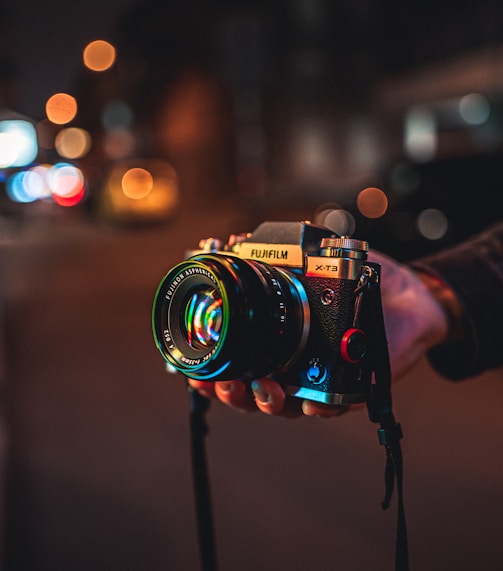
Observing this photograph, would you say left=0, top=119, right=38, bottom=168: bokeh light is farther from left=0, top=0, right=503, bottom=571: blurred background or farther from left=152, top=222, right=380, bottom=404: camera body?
left=152, top=222, right=380, bottom=404: camera body

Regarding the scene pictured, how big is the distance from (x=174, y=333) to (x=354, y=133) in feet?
84.9

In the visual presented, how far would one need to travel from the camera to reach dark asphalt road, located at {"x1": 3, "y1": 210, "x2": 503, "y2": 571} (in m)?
2.91

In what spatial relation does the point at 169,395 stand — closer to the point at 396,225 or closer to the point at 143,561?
the point at 143,561

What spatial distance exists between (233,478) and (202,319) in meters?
2.25

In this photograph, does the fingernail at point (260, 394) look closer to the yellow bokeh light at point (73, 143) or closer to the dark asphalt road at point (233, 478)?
the dark asphalt road at point (233, 478)

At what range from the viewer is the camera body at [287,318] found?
4.65 ft

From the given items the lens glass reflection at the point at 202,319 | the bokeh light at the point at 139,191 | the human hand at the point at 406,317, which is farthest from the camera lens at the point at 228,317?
the bokeh light at the point at 139,191

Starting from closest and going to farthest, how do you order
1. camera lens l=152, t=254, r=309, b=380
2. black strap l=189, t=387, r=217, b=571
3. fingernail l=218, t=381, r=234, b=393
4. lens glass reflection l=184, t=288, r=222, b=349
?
camera lens l=152, t=254, r=309, b=380, lens glass reflection l=184, t=288, r=222, b=349, fingernail l=218, t=381, r=234, b=393, black strap l=189, t=387, r=217, b=571

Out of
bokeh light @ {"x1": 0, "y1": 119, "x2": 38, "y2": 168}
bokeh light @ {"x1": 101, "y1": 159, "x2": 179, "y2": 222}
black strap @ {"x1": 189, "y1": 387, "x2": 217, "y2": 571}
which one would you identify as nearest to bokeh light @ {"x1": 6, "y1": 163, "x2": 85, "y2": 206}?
bokeh light @ {"x1": 101, "y1": 159, "x2": 179, "y2": 222}

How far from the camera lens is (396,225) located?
7164 millimetres

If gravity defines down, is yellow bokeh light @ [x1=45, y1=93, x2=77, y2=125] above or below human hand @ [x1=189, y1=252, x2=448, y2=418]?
above

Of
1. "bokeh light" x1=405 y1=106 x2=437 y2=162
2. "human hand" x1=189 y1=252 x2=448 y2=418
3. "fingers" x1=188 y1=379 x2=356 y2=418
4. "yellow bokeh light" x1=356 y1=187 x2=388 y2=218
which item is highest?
"bokeh light" x1=405 y1=106 x2=437 y2=162

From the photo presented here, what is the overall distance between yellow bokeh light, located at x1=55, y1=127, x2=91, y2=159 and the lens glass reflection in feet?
74.6

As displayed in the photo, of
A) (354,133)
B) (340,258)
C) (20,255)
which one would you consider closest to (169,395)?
(340,258)
